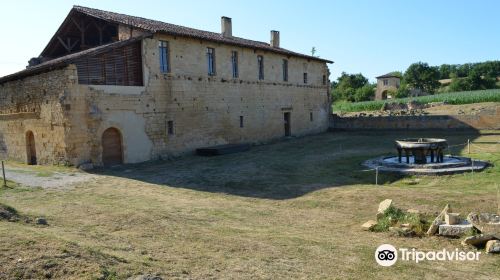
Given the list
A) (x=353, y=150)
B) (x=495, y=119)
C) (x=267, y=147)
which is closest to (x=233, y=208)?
(x=353, y=150)

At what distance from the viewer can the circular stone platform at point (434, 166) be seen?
14477mm

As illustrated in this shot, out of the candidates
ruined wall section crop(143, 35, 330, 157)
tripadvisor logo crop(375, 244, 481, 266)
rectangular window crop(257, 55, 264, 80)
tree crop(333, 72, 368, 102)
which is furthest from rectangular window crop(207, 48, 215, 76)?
tree crop(333, 72, 368, 102)

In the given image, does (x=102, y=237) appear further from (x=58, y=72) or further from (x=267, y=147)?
(x=267, y=147)

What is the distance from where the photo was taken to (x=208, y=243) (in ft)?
24.5

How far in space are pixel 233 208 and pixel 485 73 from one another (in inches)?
3529

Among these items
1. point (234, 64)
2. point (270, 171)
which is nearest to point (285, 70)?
point (234, 64)

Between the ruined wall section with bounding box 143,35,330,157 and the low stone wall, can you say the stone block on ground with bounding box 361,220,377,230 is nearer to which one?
the ruined wall section with bounding box 143,35,330,157

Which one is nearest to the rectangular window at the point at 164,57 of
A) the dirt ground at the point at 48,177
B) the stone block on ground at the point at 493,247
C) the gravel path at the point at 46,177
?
the dirt ground at the point at 48,177

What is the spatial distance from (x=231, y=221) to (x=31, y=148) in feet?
45.8

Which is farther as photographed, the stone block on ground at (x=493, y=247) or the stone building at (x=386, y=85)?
the stone building at (x=386, y=85)

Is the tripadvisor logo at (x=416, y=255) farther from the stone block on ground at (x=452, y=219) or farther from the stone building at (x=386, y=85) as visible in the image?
the stone building at (x=386, y=85)

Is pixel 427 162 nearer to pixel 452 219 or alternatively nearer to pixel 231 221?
pixel 452 219

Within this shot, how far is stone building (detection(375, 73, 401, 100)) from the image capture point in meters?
82.3

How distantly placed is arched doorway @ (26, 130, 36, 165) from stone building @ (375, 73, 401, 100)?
7274 cm
